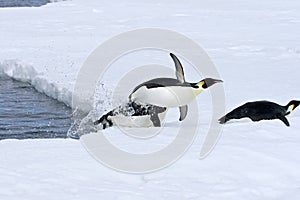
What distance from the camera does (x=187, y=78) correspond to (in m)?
7.57

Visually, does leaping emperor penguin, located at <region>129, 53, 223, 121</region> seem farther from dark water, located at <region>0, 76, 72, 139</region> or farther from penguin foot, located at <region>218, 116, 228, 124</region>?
dark water, located at <region>0, 76, 72, 139</region>

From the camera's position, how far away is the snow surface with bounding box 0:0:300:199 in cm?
301

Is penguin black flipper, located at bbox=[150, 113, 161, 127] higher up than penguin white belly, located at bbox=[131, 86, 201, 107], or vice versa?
penguin white belly, located at bbox=[131, 86, 201, 107]

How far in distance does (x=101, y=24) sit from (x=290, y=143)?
993cm

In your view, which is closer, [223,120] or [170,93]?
[223,120]

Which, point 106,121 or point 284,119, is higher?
point 284,119

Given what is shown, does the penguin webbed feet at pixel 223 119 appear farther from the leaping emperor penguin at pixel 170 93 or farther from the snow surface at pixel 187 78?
the leaping emperor penguin at pixel 170 93

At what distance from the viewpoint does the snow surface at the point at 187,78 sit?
9.87 feet

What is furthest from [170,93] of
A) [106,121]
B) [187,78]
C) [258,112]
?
[187,78]

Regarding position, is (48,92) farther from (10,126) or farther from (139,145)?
(139,145)

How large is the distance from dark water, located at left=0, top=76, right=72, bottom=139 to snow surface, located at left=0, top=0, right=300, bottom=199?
8.6 inches

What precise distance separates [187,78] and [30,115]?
208cm

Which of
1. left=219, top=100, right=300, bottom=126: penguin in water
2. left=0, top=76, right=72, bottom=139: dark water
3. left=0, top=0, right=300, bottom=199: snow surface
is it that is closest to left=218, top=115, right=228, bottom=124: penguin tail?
left=219, top=100, right=300, bottom=126: penguin in water

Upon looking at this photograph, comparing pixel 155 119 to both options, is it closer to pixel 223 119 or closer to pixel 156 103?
pixel 156 103
